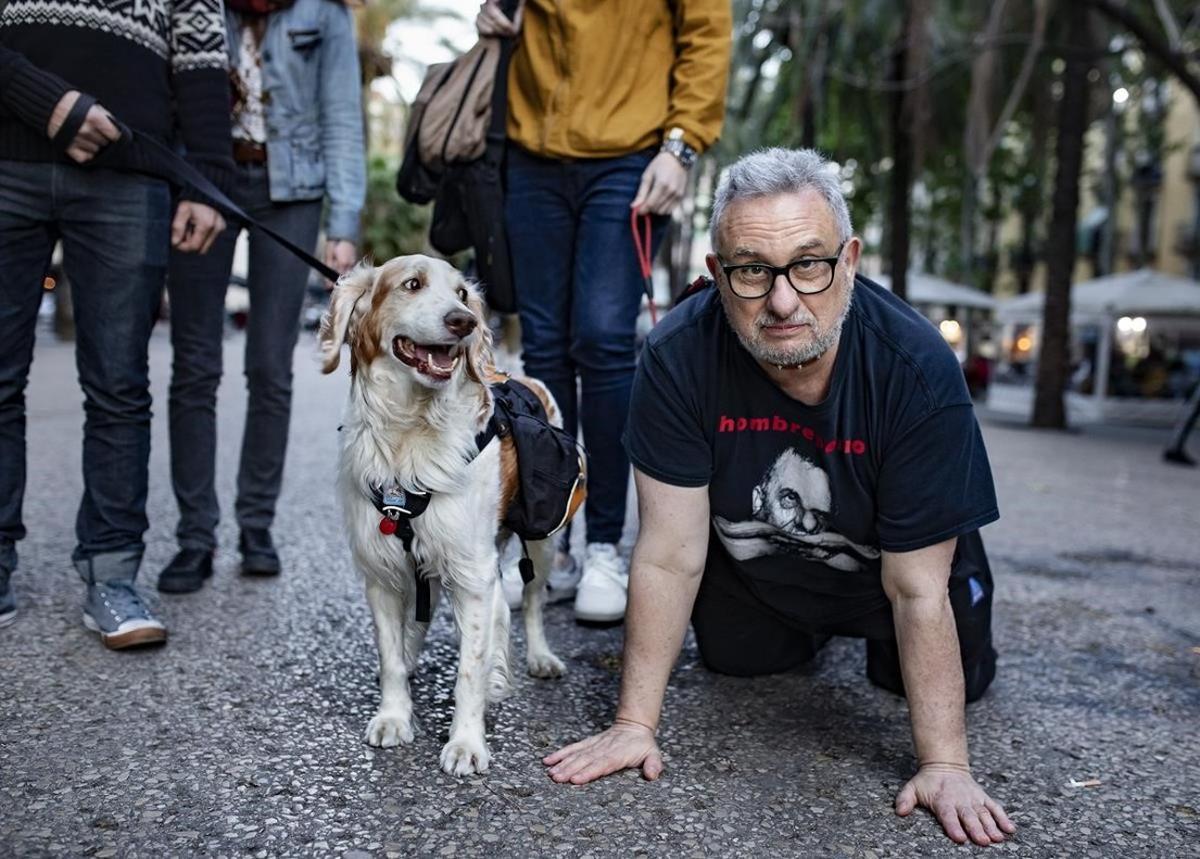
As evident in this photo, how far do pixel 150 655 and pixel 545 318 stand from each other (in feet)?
5.68

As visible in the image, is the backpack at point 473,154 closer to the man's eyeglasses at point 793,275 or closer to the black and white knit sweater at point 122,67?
the black and white knit sweater at point 122,67

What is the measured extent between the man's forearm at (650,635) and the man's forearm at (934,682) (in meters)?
0.56

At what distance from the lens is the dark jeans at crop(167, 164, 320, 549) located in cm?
382

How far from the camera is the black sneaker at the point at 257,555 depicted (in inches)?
162

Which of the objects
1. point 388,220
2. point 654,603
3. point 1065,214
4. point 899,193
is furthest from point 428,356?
point 388,220

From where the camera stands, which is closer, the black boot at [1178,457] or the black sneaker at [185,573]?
the black sneaker at [185,573]

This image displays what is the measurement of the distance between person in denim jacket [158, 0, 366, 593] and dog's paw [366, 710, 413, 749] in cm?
146

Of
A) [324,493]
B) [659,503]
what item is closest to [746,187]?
[659,503]

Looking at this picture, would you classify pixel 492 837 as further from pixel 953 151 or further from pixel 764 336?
pixel 953 151

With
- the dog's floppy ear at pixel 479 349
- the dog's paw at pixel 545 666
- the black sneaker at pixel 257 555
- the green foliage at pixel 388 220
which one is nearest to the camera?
the dog's floppy ear at pixel 479 349

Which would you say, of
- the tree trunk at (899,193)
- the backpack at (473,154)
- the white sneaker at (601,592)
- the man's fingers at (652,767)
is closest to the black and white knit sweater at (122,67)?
the backpack at (473,154)

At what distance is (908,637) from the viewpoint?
2.54m

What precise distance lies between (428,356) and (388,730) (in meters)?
0.92

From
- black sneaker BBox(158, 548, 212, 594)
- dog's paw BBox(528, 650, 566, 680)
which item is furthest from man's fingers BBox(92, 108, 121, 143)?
dog's paw BBox(528, 650, 566, 680)
